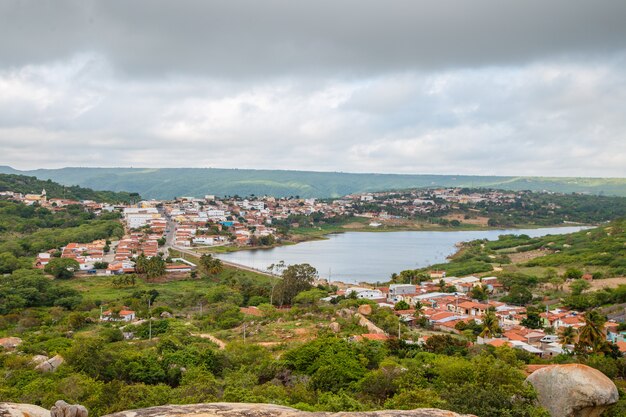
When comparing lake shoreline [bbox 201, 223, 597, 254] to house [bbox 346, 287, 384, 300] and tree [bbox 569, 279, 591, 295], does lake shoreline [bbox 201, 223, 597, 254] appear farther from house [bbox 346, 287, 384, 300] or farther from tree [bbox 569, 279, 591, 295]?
house [bbox 346, 287, 384, 300]

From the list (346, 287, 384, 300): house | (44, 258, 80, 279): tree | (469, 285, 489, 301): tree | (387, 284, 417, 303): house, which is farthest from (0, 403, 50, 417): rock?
(44, 258, 80, 279): tree

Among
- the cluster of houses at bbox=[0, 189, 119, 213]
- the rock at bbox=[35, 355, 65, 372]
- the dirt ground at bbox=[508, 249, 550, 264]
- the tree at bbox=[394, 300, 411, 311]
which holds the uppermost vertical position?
the cluster of houses at bbox=[0, 189, 119, 213]

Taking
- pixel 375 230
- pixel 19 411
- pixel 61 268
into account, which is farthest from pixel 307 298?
pixel 375 230

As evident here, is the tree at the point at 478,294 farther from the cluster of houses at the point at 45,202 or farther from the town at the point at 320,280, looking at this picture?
the cluster of houses at the point at 45,202

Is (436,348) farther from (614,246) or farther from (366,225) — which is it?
(366,225)

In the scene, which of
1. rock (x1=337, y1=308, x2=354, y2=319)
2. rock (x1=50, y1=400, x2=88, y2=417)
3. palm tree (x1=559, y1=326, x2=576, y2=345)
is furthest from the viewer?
rock (x1=337, y1=308, x2=354, y2=319)

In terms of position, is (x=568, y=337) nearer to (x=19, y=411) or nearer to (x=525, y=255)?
(x=19, y=411)
